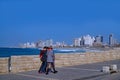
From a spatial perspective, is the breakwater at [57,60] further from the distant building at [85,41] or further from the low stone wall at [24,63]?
the distant building at [85,41]

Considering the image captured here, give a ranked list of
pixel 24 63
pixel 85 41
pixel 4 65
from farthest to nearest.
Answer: pixel 85 41 < pixel 24 63 < pixel 4 65

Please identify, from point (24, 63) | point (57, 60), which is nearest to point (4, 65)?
point (24, 63)

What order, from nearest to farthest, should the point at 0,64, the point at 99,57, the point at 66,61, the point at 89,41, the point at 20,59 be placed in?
the point at 0,64 → the point at 20,59 → the point at 66,61 → the point at 99,57 → the point at 89,41

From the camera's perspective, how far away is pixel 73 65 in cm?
2611

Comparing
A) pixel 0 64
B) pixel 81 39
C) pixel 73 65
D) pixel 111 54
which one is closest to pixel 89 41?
pixel 81 39

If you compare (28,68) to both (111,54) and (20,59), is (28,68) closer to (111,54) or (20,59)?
(20,59)

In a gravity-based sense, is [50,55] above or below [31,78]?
above

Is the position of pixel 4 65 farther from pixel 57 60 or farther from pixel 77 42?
pixel 77 42

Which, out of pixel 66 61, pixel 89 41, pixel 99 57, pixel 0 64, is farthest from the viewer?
pixel 89 41

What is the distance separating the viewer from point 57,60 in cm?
2409

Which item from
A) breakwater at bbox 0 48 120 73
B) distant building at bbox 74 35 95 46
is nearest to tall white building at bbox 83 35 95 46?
distant building at bbox 74 35 95 46

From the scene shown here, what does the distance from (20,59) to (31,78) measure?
3.73 m

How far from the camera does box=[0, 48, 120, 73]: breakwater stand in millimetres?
19219

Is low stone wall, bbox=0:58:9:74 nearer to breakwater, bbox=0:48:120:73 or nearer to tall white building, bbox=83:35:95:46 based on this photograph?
breakwater, bbox=0:48:120:73
